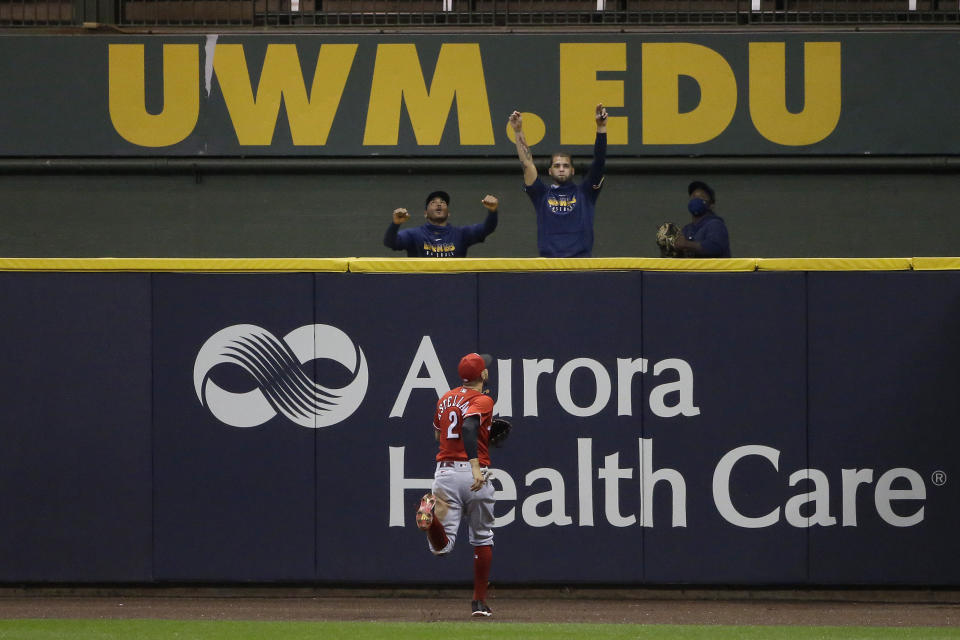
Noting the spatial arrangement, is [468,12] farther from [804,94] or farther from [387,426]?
[387,426]

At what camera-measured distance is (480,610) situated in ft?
34.3

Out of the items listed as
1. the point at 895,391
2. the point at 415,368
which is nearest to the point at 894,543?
the point at 895,391

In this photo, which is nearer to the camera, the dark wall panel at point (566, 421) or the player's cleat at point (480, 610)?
the player's cleat at point (480, 610)

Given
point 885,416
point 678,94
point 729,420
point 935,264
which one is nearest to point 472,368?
point 729,420

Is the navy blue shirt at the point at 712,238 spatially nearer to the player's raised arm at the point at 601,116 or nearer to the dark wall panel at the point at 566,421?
the dark wall panel at the point at 566,421

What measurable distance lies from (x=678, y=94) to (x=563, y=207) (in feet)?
11.1

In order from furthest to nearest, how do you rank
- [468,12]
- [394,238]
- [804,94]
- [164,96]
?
1. [468,12]
2. [164,96]
3. [804,94]
4. [394,238]

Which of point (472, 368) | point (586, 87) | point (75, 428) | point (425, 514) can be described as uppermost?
point (586, 87)

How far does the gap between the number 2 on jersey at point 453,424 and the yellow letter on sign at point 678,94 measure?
6.02 m

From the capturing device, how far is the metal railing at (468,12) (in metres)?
15.4

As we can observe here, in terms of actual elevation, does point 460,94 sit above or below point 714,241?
above

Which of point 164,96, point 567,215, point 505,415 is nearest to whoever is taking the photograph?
point 505,415

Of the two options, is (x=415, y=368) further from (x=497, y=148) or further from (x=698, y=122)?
(x=698, y=122)

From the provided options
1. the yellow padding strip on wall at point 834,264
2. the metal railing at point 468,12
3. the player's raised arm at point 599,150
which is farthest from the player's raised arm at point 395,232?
the metal railing at point 468,12
